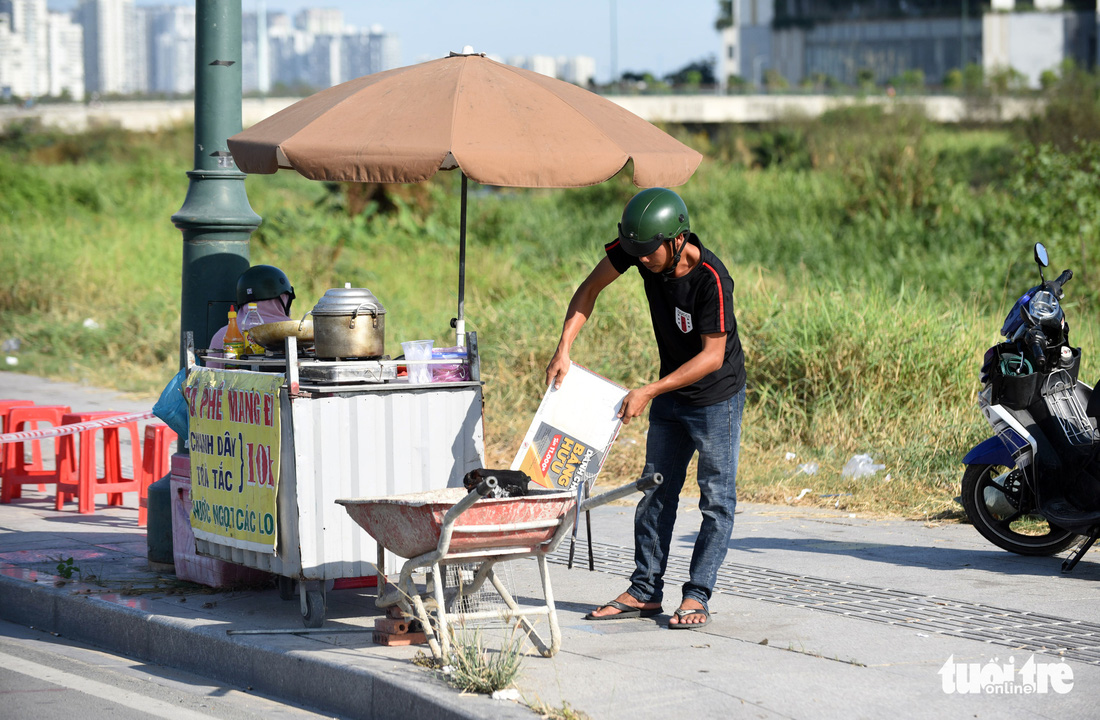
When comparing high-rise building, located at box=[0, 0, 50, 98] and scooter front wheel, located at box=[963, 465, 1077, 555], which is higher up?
high-rise building, located at box=[0, 0, 50, 98]

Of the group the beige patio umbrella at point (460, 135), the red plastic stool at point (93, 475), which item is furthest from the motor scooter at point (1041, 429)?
the red plastic stool at point (93, 475)

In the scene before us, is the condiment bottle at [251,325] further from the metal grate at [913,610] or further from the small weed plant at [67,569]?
the metal grate at [913,610]

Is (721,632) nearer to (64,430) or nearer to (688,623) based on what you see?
(688,623)

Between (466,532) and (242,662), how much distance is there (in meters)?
1.25

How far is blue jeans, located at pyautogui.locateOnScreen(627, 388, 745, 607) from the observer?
515cm

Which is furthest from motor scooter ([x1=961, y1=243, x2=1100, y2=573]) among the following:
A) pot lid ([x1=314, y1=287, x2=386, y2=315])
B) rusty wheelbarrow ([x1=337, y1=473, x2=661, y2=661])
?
pot lid ([x1=314, y1=287, x2=386, y2=315])

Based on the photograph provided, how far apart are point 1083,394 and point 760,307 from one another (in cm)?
456

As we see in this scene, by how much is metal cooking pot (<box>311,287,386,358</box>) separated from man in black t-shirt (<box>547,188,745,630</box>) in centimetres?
81

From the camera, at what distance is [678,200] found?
191 inches

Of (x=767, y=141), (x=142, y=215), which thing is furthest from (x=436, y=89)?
(x=767, y=141)

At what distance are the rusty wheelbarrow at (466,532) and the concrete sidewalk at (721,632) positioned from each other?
0.21 meters

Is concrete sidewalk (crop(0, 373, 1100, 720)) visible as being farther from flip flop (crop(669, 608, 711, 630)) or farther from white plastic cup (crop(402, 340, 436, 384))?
white plastic cup (crop(402, 340, 436, 384))

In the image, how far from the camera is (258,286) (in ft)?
19.4

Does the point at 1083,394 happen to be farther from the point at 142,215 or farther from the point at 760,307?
the point at 142,215
